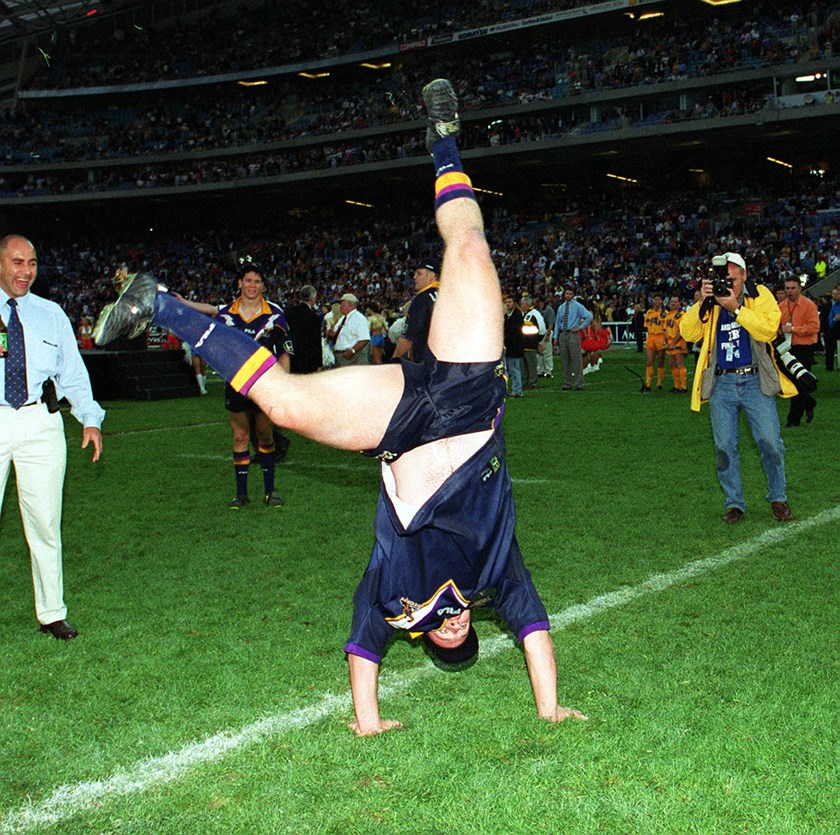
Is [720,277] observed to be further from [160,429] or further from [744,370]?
[160,429]

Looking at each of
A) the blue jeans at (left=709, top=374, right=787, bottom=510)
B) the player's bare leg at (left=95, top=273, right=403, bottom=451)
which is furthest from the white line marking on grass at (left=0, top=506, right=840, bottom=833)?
the blue jeans at (left=709, top=374, right=787, bottom=510)

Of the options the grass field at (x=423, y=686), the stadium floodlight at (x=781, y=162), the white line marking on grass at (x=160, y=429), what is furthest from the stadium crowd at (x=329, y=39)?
the grass field at (x=423, y=686)

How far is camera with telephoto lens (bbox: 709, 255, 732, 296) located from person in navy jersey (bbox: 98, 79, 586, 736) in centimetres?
398

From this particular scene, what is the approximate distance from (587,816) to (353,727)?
1.19 meters

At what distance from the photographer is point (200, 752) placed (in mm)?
3975

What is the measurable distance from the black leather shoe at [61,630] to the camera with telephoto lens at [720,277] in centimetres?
520

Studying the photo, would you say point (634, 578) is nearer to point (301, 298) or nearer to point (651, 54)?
point (301, 298)

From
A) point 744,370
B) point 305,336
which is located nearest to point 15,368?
point 744,370

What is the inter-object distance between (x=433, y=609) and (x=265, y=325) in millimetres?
5717

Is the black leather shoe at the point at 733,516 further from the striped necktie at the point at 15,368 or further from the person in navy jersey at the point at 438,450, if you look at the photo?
the striped necktie at the point at 15,368

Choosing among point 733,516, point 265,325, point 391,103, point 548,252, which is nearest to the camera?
point 733,516

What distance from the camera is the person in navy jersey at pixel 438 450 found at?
3621 mm

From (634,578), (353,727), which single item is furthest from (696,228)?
(353,727)

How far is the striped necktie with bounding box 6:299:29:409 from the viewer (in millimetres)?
5312
